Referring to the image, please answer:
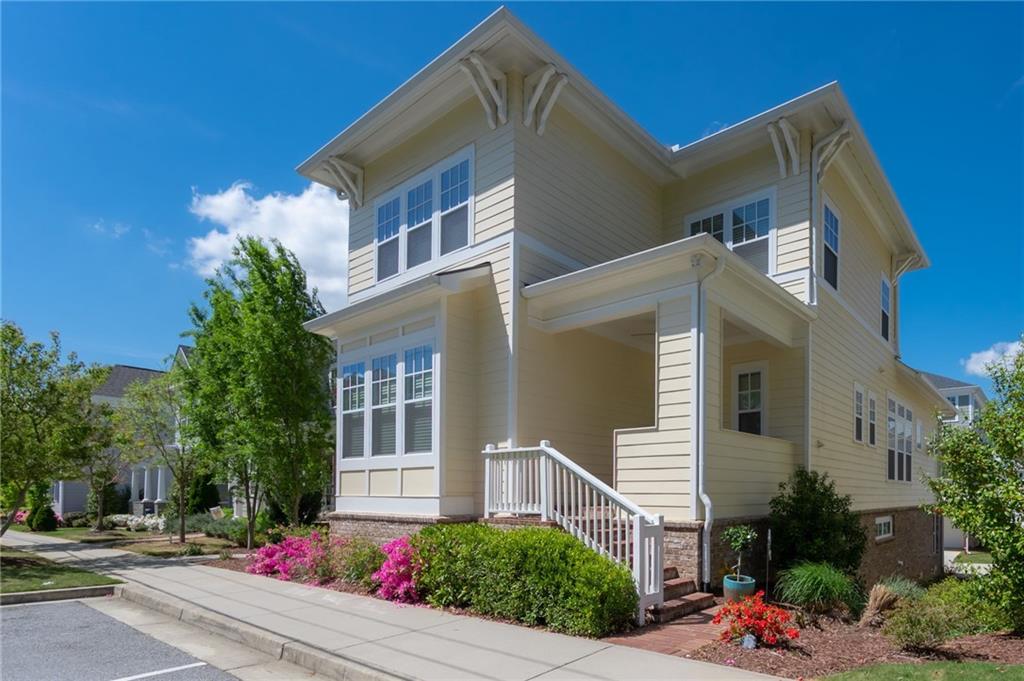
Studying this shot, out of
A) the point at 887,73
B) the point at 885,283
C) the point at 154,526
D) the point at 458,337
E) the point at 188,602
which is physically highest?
the point at 887,73

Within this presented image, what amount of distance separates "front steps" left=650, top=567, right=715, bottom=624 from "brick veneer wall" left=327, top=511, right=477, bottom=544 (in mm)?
3369

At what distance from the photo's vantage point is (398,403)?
11.7m

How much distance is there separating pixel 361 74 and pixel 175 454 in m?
13.5

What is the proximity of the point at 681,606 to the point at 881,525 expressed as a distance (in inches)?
408

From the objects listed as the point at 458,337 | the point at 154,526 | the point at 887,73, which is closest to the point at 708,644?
the point at 458,337

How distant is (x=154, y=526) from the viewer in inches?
1037

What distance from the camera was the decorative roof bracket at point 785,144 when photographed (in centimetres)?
1205

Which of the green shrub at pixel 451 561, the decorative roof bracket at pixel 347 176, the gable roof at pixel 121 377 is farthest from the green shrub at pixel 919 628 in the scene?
the gable roof at pixel 121 377

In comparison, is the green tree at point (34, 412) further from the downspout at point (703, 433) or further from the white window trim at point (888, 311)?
the white window trim at point (888, 311)

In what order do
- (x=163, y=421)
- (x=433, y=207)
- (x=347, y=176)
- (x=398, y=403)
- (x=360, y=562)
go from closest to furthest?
(x=360, y=562) → (x=398, y=403) → (x=433, y=207) → (x=347, y=176) → (x=163, y=421)

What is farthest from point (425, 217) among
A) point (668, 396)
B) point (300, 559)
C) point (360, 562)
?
point (300, 559)

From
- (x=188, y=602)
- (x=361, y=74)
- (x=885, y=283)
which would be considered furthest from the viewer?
(x=885, y=283)

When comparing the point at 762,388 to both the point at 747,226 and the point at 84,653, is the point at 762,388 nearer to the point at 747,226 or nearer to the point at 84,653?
the point at 747,226

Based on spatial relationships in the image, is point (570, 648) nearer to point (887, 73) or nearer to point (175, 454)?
point (887, 73)
